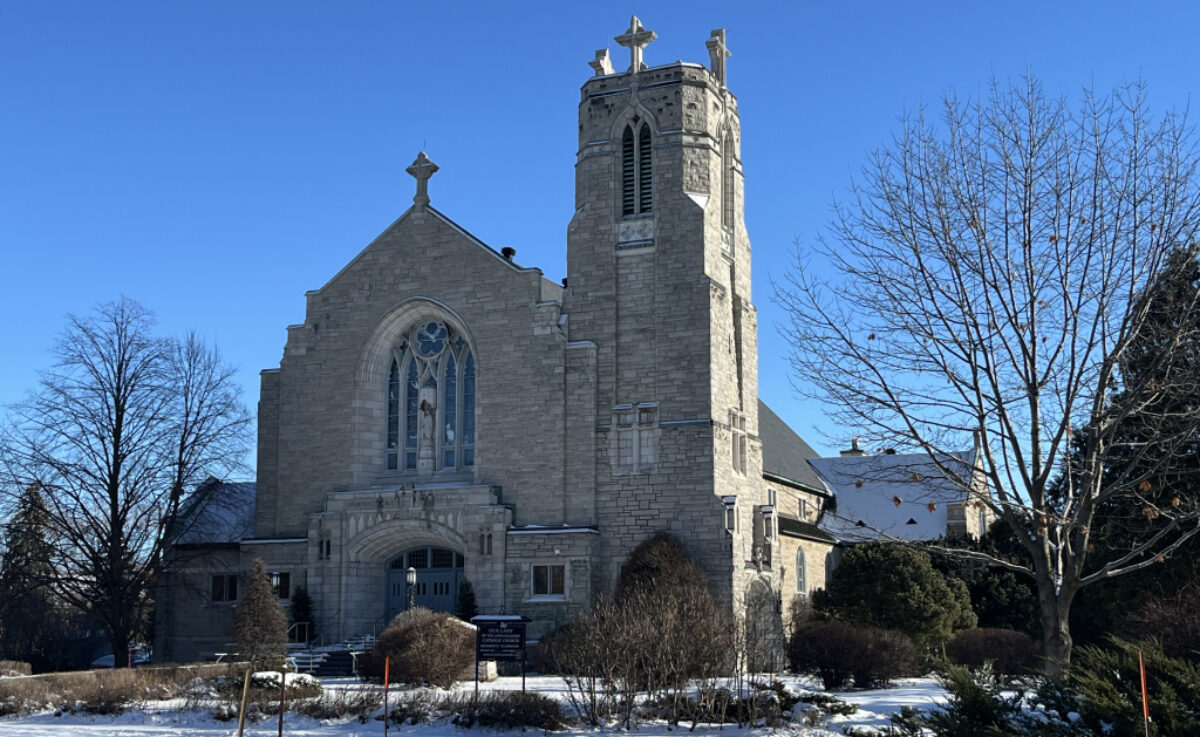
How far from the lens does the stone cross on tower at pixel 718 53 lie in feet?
120

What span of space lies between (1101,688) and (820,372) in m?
6.10

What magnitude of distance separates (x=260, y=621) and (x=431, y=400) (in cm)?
843

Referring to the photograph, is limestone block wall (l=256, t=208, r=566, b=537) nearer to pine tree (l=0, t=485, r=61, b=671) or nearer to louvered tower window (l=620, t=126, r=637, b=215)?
louvered tower window (l=620, t=126, r=637, b=215)

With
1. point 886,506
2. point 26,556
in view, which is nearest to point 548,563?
point 26,556

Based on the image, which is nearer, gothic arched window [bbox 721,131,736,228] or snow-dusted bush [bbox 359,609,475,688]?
snow-dusted bush [bbox 359,609,475,688]

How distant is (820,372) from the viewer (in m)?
17.1

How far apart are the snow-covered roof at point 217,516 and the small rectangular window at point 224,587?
1.11m

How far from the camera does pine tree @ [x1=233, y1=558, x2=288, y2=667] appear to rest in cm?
2980

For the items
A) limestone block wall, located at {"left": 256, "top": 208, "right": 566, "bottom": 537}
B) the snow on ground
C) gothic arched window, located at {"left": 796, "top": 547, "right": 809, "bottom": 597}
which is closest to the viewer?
the snow on ground

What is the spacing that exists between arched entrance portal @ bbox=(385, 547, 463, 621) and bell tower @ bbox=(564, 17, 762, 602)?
4.91 meters

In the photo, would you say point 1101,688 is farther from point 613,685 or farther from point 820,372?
point 613,685

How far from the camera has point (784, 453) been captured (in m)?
45.5

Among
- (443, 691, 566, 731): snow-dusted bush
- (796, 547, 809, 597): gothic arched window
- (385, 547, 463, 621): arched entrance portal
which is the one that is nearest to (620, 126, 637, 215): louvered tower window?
(385, 547, 463, 621): arched entrance portal

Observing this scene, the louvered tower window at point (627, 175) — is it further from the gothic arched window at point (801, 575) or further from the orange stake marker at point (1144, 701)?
the orange stake marker at point (1144, 701)
